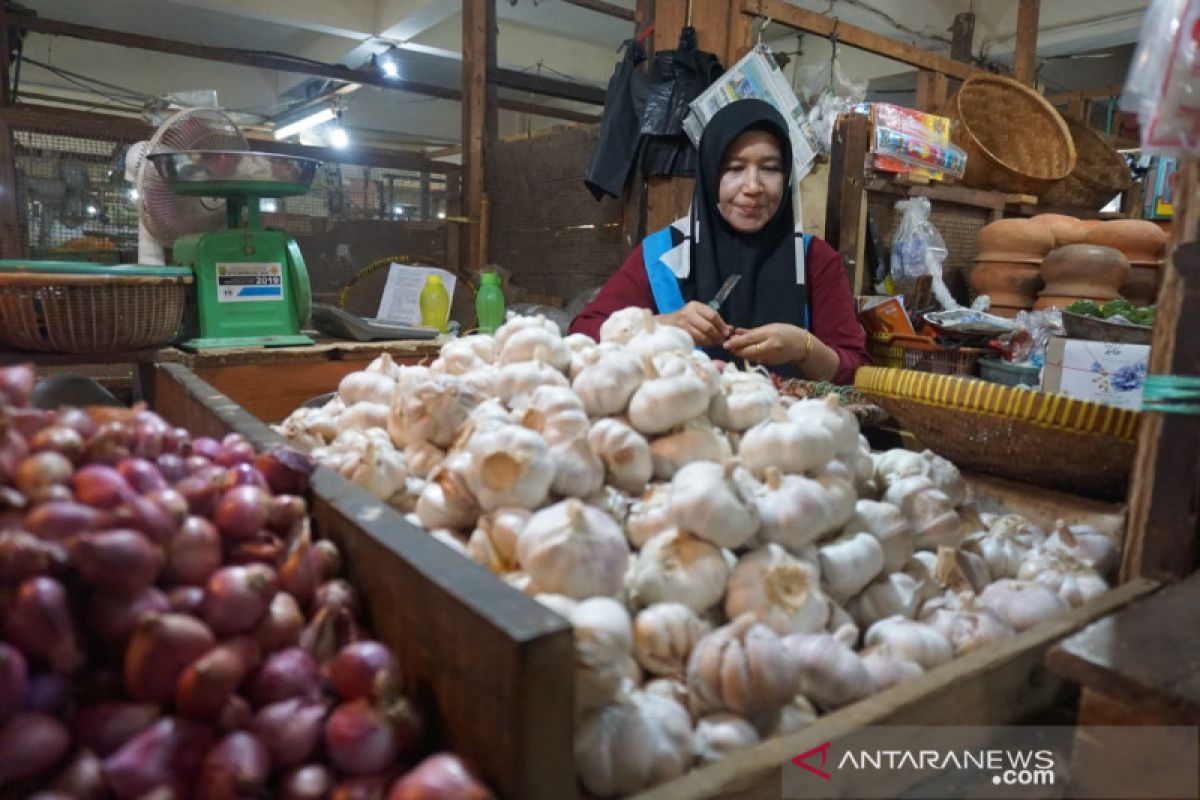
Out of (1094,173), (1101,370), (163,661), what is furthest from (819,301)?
(1094,173)

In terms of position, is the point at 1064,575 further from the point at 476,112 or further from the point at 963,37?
the point at 963,37

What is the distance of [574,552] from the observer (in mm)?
833

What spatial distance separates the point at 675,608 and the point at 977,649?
1.21ft

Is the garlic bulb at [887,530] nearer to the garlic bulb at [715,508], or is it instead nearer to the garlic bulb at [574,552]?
the garlic bulb at [715,508]

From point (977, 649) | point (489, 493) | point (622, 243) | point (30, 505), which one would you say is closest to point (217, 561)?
point (30, 505)

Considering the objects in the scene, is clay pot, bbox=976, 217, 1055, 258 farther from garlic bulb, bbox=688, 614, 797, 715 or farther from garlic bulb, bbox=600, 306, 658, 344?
garlic bulb, bbox=688, 614, 797, 715

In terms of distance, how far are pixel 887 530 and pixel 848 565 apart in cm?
12

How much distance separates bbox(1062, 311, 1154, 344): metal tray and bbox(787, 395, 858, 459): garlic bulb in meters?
2.15

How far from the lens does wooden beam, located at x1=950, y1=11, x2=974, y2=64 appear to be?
5988mm

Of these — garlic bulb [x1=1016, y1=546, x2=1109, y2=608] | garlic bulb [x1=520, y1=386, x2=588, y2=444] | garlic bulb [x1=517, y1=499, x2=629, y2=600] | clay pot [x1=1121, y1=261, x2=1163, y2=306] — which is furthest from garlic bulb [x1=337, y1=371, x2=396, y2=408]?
clay pot [x1=1121, y1=261, x2=1163, y2=306]

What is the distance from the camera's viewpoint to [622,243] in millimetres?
4145

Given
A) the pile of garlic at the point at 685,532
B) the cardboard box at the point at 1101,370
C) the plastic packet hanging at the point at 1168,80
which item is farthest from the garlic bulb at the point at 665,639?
the cardboard box at the point at 1101,370

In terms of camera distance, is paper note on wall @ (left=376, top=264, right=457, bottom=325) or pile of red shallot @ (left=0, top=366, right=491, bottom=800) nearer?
pile of red shallot @ (left=0, top=366, right=491, bottom=800)

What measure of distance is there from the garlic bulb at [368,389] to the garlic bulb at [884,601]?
0.79 m
